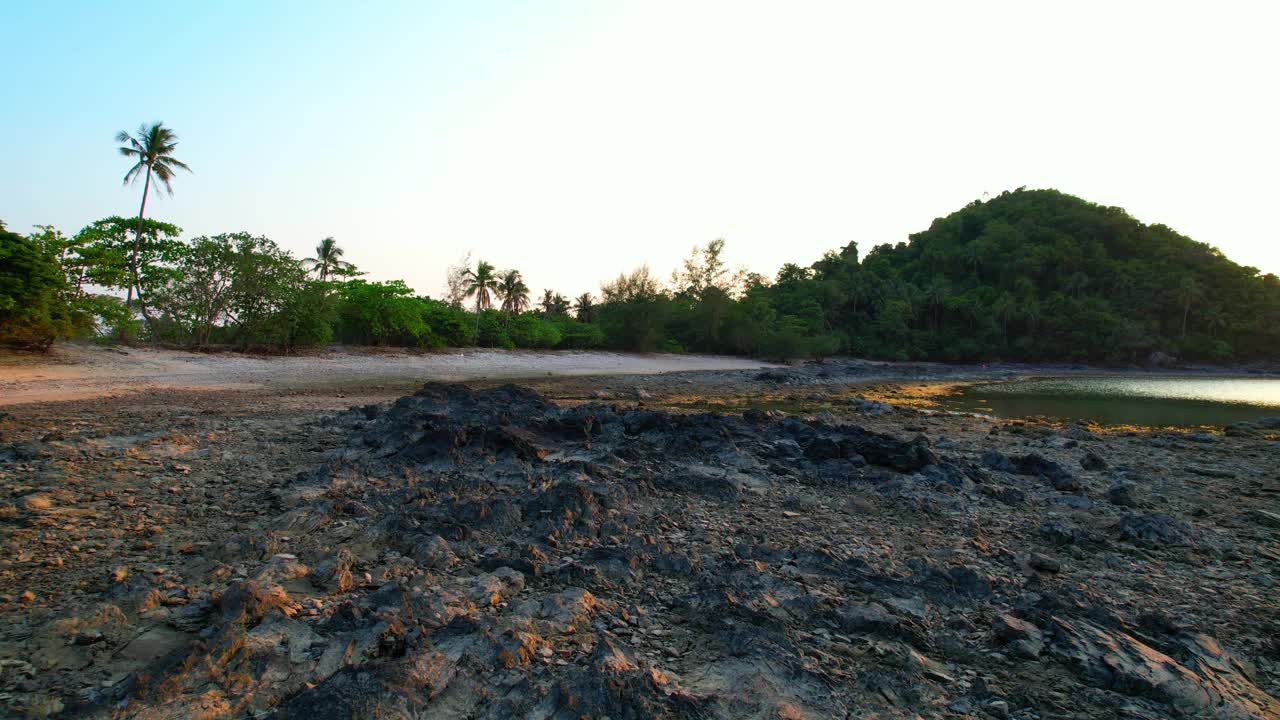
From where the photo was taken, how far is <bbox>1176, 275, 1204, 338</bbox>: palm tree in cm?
6172

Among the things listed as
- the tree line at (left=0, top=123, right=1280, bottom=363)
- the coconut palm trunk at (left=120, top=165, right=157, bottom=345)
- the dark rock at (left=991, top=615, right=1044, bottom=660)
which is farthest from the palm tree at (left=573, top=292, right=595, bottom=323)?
the dark rock at (left=991, top=615, right=1044, bottom=660)

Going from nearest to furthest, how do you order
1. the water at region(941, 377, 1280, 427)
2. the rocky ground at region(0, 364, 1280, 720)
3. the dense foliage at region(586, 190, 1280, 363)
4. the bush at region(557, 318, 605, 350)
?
1. the rocky ground at region(0, 364, 1280, 720)
2. the water at region(941, 377, 1280, 427)
3. the bush at region(557, 318, 605, 350)
4. the dense foliage at region(586, 190, 1280, 363)

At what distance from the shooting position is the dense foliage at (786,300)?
24688 millimetres

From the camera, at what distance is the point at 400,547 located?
4406mm

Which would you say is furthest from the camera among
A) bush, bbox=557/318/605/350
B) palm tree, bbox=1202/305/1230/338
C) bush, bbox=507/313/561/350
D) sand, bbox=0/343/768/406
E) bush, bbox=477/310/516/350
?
palm tree, bbox=1202/305/1230/338

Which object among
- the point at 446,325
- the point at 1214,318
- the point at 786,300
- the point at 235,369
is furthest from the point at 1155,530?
the point at 1214,318

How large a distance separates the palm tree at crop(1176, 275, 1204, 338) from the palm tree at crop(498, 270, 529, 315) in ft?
253

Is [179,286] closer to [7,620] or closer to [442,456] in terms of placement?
[442,456]

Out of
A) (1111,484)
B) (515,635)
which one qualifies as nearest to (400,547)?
(515,635)

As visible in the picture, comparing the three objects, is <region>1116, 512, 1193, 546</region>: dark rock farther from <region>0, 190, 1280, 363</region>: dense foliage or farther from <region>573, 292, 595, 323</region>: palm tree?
<region>573, 292, 595, 323</region>: palm tree

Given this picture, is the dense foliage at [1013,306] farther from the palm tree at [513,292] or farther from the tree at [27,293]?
the tree at [27,293]

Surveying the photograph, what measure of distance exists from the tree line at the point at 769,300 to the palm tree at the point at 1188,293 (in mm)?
168

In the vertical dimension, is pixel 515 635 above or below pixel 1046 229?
below

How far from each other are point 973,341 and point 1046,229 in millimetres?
30842
